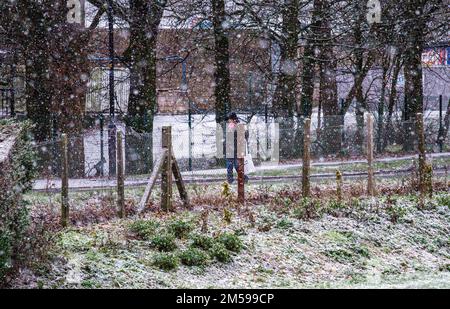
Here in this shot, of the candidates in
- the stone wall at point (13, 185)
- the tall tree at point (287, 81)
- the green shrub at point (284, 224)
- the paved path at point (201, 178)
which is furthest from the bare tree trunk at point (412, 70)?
the stone wall at point (13, 185)

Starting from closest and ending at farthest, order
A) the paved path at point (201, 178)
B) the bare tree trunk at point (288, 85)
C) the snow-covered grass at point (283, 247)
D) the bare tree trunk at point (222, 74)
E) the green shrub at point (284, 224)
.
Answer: the snow-covered grass at point (283, 247) < the green shrub at point (284, 224) < the paved path at point (201, 178) < the bare tree trunk at point (288, 85) < the bare tree trunk at point (222, 74)

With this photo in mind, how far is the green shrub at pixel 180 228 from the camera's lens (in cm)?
1366

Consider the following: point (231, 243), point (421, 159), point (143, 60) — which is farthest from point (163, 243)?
point (143, 60)

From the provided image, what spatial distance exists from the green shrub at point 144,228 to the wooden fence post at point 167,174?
2.02m

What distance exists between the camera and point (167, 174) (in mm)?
16234

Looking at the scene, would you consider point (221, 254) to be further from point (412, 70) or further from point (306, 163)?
point (412, 70)

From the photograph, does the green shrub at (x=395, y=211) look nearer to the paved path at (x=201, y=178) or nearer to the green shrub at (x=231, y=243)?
the green shrub at (x=231, y=243)

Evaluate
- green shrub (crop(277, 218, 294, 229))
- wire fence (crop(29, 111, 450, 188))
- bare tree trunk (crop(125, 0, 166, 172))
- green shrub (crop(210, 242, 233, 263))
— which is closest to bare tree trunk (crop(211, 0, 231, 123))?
wire fence (crop(29, 111, 450, 188))

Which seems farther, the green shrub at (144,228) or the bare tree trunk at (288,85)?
the bare tree trunk at (288,85)

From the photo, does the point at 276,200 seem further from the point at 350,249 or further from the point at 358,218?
the point at 350,249

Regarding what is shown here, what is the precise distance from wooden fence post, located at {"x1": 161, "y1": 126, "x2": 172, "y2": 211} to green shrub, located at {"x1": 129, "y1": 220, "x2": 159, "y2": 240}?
2.02 meters

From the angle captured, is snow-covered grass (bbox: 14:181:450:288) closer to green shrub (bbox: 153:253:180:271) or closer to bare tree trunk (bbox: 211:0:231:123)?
green shrub (bbox: 153:253:180:271)

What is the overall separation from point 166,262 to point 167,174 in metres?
4.28
